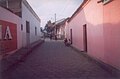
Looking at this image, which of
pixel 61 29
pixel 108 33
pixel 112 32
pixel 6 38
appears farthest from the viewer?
pixel 61 29

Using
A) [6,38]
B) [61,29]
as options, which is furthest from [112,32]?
[61,29]

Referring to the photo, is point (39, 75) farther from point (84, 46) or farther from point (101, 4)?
point (84, 46)

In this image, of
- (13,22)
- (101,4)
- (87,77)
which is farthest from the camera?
(13,22)

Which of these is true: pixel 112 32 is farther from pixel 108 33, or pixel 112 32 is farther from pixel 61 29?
pixel 61 29

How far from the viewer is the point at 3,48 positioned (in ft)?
41.1

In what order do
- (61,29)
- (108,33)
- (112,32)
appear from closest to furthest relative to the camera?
(112,32), (108,33), (61,29)

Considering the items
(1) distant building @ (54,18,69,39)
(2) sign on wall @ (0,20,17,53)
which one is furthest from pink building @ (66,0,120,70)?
(1) distant building @ (54,18,69,39)

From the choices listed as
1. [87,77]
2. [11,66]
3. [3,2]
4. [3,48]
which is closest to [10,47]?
[3,48]

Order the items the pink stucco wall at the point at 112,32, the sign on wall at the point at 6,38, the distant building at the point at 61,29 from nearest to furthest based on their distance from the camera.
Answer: the pink stucco wall at the point at 112,32 → the sign on wall at the point at 6,38 → the distant building at the point at 61,29

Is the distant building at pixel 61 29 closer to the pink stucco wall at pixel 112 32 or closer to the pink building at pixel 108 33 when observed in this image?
the pink building at pixel 108 33

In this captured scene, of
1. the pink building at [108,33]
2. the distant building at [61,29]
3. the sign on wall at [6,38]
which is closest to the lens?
the pink building at [108,33]

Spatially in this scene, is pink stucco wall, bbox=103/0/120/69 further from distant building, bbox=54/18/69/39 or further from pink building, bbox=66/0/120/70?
distant building, bbox=54/18/69/39

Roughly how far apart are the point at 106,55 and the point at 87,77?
225 centimetres

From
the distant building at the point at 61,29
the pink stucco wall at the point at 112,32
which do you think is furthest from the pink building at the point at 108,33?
the distant building at the point at 61,29
